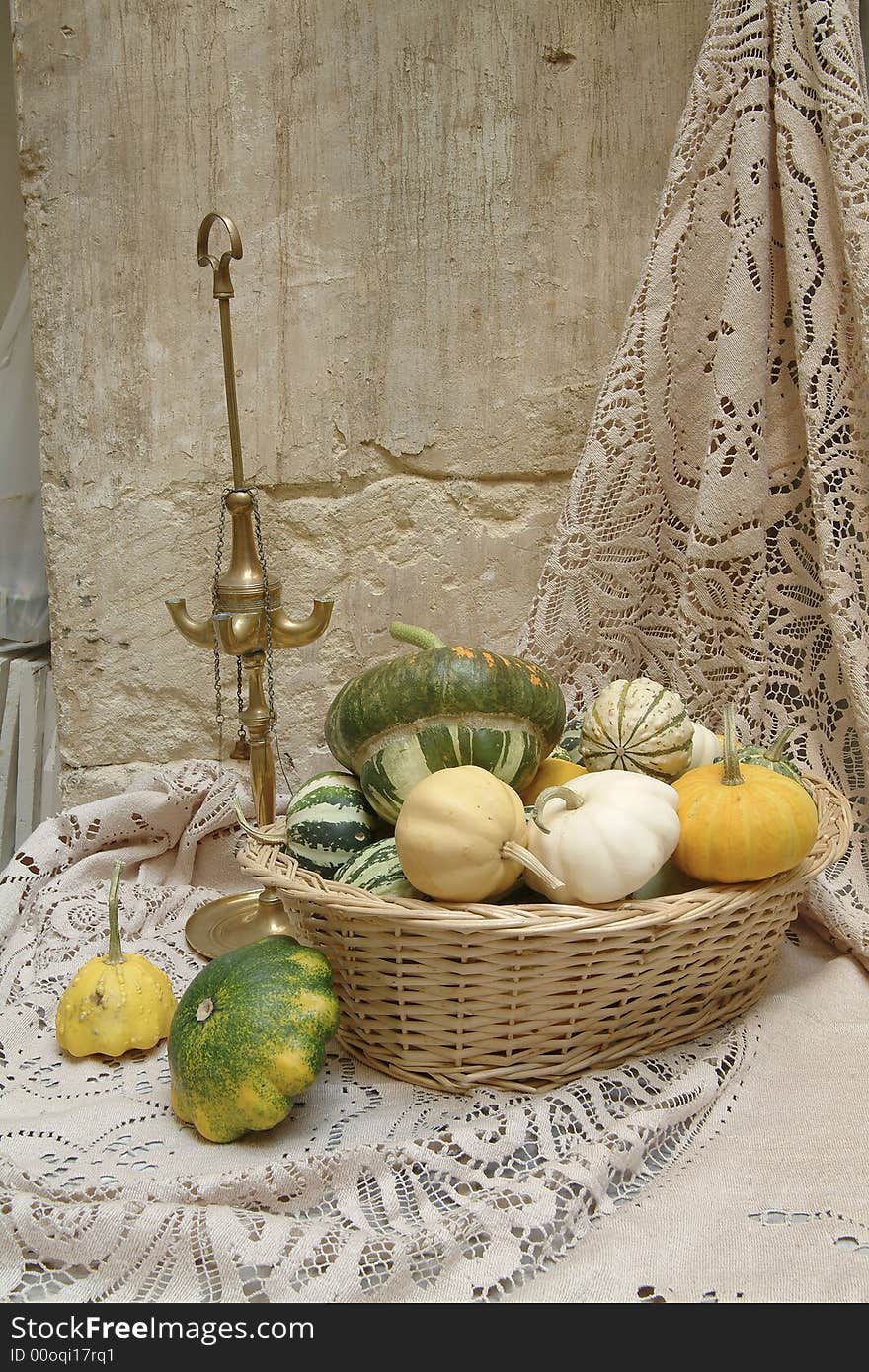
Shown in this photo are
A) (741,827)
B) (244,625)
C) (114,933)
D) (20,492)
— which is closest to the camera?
(741,827)

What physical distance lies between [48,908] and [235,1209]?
608mm

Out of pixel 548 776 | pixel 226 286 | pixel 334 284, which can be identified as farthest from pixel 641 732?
pixel 334 284

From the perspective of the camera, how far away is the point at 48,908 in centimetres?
142

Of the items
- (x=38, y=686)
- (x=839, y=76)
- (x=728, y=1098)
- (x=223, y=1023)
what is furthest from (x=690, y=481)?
(x=38, y=686)

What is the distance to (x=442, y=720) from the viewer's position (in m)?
1.13

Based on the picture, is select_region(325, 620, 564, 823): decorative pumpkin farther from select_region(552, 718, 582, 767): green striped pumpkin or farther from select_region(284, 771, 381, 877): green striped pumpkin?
select_region(552, 718, 582, 767): green striped pumpkin

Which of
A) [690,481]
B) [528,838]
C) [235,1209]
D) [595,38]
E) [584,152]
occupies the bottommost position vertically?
[235,1209]

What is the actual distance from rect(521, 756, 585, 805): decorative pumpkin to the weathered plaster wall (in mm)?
509

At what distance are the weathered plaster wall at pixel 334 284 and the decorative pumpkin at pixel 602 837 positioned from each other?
2.24 feet

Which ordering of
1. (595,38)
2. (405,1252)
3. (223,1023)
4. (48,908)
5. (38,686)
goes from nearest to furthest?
(405,1252), (223,1023), (48,908), (595,38), (38,686)

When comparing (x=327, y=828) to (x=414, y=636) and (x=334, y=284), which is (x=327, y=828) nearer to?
(x=414, y=636)

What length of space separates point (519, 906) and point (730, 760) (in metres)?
0.27

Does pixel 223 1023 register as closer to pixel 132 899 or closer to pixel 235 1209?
pixel 235 1209

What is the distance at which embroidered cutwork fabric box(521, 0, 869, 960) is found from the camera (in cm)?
133
